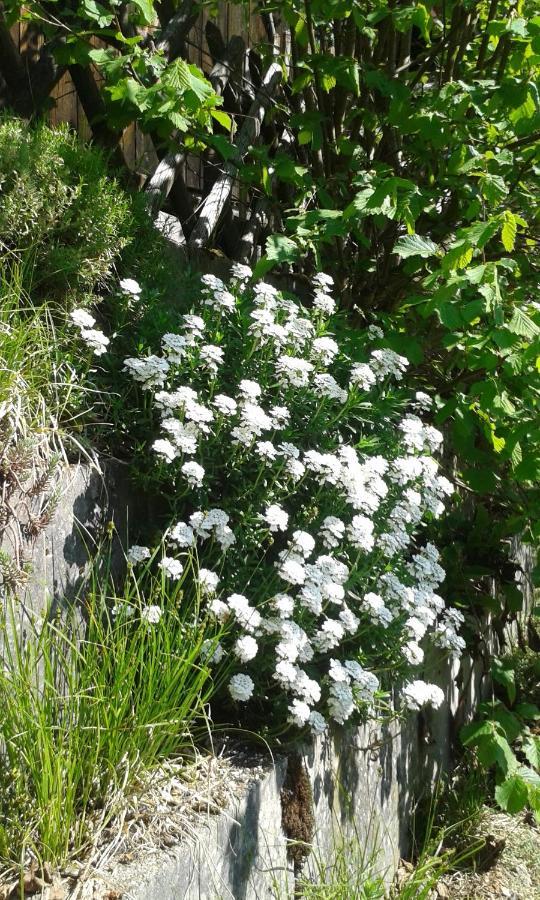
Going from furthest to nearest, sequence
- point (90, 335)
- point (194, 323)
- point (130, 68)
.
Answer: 1. point (130, 68)
2. point (194, 323)
3. point (90, 335)

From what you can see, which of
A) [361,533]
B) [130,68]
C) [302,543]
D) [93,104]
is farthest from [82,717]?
[93,104]

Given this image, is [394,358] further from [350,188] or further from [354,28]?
[354,28]

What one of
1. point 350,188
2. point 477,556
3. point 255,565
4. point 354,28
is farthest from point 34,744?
point 354,28

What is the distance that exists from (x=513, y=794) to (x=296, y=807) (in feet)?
3.48

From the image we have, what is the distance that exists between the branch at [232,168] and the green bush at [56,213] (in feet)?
3.38

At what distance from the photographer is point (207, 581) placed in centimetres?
284

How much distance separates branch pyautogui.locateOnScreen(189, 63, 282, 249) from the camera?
459cm

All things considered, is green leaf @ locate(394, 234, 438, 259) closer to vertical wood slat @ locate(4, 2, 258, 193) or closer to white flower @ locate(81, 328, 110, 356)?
white flower @ locate(81, 328, 110, 356)

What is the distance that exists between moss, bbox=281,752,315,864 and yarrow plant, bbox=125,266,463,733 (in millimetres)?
187

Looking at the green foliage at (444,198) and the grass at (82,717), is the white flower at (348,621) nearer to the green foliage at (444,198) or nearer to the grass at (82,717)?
the grass at (82,717)

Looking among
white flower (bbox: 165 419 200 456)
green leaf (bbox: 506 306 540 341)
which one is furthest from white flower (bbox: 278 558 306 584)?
green leaf (bbox: 506 306 540 341)

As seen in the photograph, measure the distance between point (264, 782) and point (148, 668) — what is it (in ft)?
1.91

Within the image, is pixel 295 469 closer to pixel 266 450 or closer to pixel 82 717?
pixel 266 450

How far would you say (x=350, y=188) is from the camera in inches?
186
